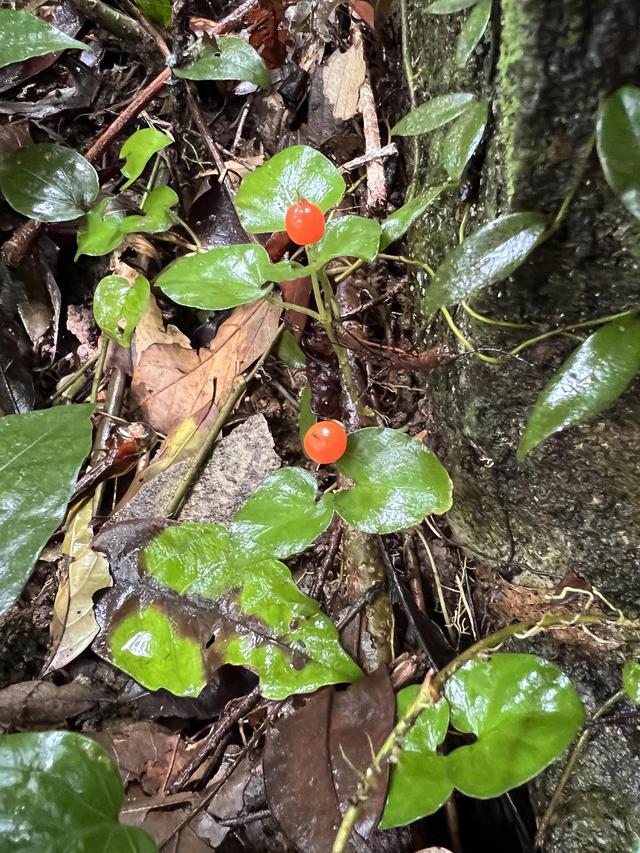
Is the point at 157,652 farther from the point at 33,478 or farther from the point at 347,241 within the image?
the point at 347,241

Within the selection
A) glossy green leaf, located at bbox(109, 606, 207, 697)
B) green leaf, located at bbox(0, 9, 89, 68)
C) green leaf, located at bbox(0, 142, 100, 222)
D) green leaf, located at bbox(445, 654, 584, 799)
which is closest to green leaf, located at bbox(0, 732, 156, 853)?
glossy green leaf, located at bbox(109, 606, 207, 697)

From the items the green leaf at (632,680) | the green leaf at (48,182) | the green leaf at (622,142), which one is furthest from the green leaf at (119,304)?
the green leaf at (632,680)

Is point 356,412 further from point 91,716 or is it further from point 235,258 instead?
point 91,716

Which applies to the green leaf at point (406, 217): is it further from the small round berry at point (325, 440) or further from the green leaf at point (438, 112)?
the small round berry at point (325, 440)

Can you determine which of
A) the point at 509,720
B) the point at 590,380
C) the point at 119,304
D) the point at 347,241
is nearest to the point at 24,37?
the point at 119,304

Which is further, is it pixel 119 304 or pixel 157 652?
pixel 119 304

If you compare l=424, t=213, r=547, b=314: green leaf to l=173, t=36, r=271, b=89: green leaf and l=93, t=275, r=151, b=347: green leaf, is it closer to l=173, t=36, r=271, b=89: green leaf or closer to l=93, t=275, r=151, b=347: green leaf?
l=93, t=275, r=151, b=347: green leaf

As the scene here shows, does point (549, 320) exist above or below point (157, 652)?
above
